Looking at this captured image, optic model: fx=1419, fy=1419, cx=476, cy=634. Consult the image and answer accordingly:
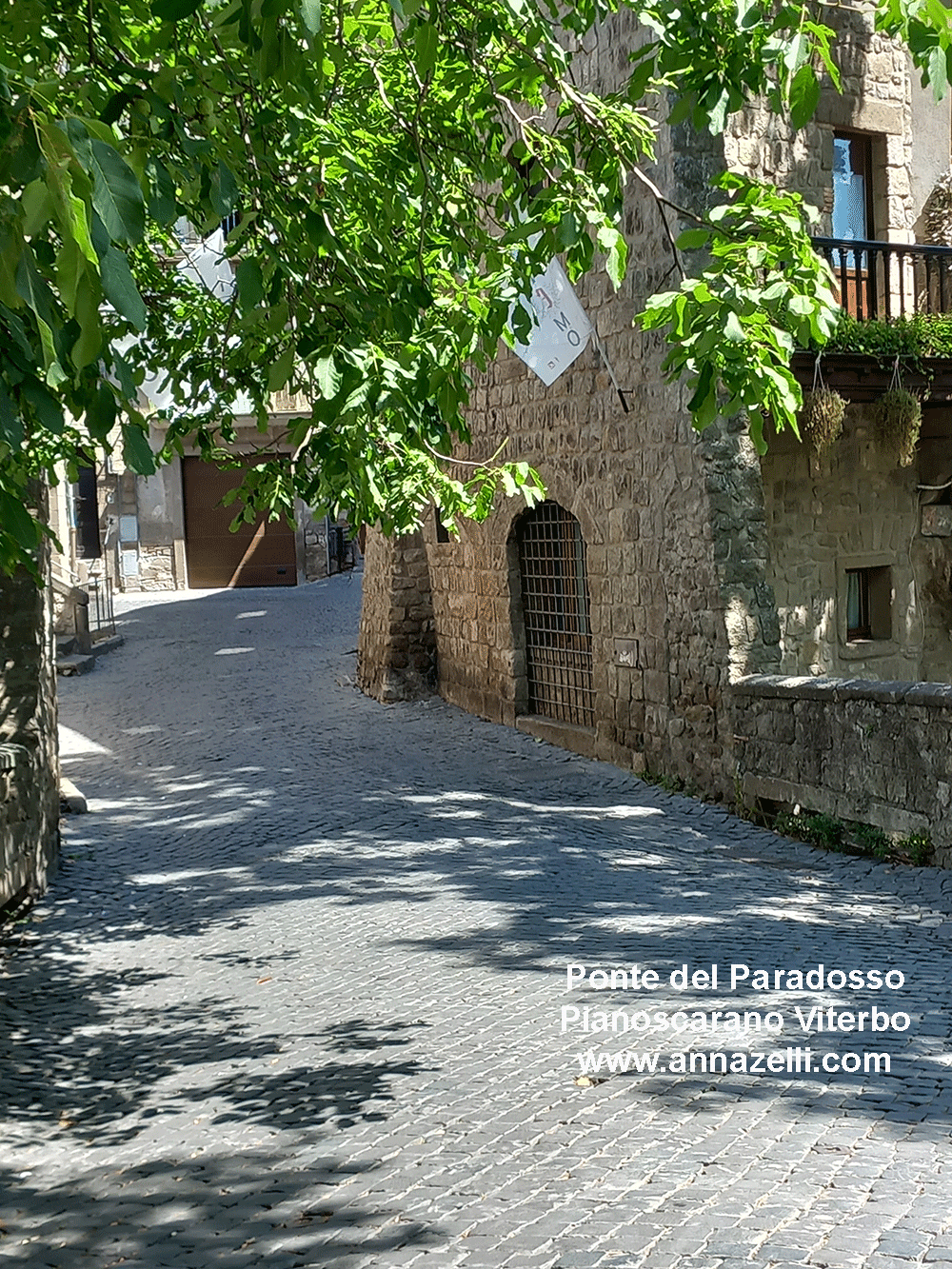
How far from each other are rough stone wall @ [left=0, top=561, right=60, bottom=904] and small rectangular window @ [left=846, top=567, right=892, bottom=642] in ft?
21.9

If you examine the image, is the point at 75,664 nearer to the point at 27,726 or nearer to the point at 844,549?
the point at 27,726

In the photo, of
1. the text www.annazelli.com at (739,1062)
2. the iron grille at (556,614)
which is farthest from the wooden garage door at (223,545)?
the text www.annazelli.com at (739,1062)

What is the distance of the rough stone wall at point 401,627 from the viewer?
15758mm

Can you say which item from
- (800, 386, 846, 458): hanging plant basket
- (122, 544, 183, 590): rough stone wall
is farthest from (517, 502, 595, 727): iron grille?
(122, 544, 183, 590): rough stone wall

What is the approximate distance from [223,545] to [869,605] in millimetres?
17911

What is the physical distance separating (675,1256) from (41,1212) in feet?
6.44

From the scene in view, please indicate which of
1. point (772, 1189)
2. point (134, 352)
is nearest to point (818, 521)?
point (134, 352)

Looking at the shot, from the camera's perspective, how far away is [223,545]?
27.9 m

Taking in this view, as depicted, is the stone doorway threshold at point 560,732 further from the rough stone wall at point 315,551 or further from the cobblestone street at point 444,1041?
the rough stone wall at point 315,551

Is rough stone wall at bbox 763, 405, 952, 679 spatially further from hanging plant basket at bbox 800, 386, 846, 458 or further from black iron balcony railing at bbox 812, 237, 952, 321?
black iron balcony railing at bbox 812, 237, 952, 321

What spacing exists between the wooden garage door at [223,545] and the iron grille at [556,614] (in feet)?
48.2

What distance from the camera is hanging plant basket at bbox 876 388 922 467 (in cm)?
1097

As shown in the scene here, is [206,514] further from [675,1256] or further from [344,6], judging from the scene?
[675,1256]

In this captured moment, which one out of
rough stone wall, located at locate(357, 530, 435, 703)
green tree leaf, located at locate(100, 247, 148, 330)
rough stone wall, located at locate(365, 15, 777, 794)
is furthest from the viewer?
rough stone wall, located at locate(357, 530, 435, 703)
